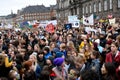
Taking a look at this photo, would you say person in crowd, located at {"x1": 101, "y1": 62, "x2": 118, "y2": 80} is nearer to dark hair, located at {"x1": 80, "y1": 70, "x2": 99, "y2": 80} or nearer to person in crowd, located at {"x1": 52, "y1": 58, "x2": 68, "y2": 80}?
dark hair, located at {"x1": 80, "y1": 70, "x2": 99, "y2": 80}

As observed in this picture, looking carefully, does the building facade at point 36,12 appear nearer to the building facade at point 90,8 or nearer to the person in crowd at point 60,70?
the building facade at point 90,8

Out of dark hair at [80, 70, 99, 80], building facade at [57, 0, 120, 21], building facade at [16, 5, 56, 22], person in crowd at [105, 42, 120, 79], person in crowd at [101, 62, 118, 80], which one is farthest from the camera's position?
building facade at [16, 5, 56, 22]

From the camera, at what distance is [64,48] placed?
11.7m

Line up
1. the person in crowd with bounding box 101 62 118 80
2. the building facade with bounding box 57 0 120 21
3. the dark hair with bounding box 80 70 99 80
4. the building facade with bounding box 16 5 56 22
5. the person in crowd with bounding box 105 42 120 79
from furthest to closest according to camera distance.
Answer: the building facade with bounding box 16 5 56 22 < the building facade with bounding box 57 0 120 21 < the person in crowd with bounding box 105 42 120 79 < the person in crowd with bounding box 101 62 118 80 < the dark hair with bounding box 80 70 99 80

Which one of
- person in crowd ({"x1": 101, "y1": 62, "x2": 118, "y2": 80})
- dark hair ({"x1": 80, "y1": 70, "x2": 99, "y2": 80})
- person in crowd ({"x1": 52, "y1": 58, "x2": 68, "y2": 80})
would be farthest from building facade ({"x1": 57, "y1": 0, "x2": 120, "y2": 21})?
dark hair ({"x1": 80, "y1": 70, "x2": 99, "y2": 80})

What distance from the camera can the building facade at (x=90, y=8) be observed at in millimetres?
53463

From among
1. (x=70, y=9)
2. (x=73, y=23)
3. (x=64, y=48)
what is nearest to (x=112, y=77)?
(x=64, y=48)

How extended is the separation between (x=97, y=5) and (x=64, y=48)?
174 feet

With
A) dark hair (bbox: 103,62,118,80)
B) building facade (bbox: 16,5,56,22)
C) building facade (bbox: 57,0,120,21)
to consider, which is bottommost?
building facade (bbox: 16,5,56,22)

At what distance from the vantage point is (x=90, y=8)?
69.6 meters

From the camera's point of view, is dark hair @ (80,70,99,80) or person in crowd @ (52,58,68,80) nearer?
dark hair @ (80,70,99,80)

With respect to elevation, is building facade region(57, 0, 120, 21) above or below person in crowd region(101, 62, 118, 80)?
below

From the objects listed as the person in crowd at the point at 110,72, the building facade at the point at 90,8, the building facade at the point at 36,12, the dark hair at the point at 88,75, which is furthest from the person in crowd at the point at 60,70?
the building facade at the point at 36,12

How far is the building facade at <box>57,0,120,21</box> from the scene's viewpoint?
2105 inches
